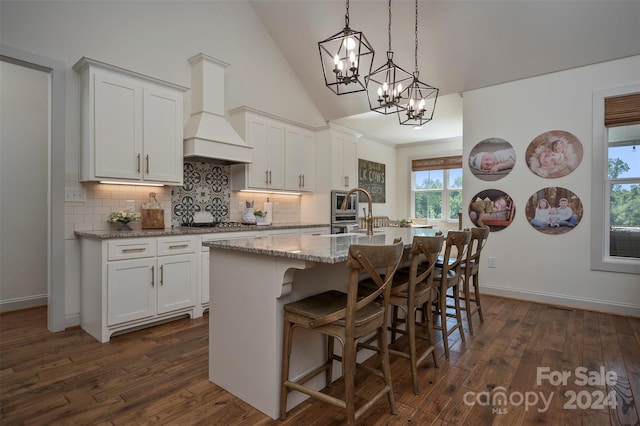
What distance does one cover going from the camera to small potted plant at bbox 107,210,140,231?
10.4ft

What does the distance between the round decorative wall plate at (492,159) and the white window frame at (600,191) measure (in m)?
0.82

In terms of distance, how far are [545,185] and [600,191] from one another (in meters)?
0.52

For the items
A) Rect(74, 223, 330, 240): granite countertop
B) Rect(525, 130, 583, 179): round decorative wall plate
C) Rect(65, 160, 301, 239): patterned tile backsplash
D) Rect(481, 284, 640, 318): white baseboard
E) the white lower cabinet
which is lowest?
Rect(481, 284, 640, 318): white baseboard

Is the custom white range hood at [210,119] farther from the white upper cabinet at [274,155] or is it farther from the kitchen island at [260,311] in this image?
the kitchen island at [260,311]

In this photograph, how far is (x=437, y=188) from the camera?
8.05 m

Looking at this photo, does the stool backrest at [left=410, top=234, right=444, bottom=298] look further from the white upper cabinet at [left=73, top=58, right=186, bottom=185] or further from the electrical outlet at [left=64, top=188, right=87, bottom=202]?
the electrical outlet at [left=64, top=188, right=87, bottom=202]

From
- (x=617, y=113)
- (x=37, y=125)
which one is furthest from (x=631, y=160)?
(x=37, y=125)

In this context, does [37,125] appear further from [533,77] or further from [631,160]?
[631,160]

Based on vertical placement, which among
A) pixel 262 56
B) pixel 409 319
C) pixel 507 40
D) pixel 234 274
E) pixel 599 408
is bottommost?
pixel 599 408

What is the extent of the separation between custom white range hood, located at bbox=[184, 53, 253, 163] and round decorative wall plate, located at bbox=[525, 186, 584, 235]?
3.60 metres

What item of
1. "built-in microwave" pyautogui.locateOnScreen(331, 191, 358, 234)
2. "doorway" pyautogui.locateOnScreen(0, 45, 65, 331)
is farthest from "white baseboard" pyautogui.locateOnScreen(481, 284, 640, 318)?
"doorway" pyautogui.locateOnScreen(0, 45, 65, 331)

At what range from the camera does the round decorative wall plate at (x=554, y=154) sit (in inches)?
149

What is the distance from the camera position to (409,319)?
2.02m

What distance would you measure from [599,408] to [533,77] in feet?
11.9
